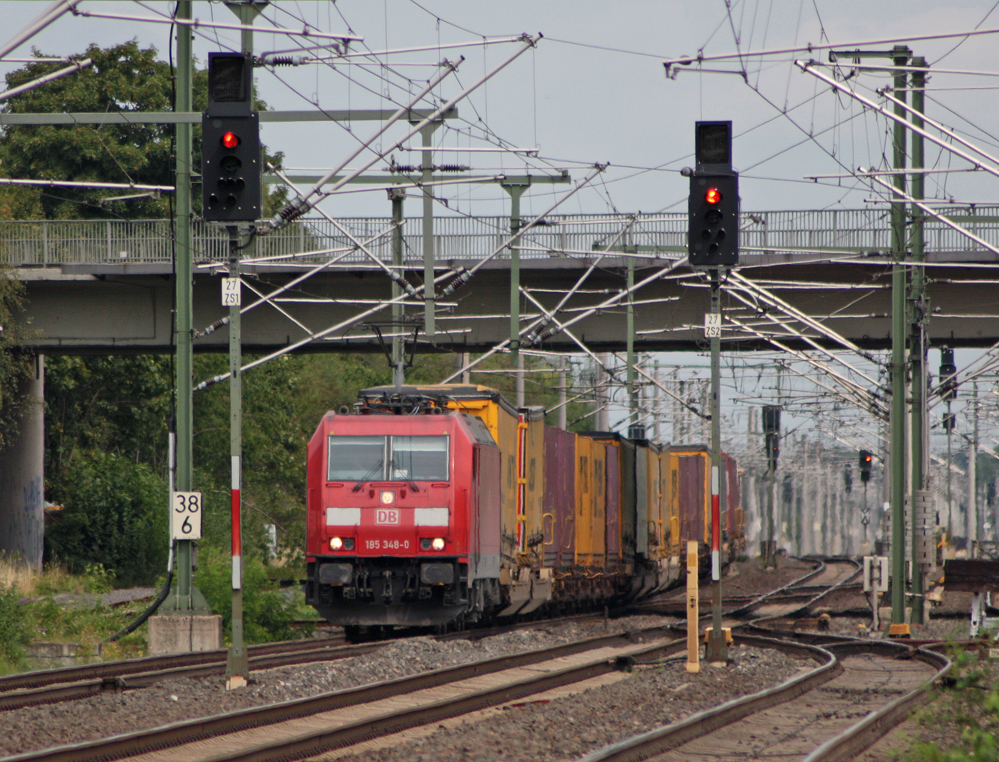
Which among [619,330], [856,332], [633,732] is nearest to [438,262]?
[619,330]

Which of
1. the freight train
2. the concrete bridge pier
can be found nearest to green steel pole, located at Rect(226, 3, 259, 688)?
the freight train

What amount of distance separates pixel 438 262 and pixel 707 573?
52.3 ft

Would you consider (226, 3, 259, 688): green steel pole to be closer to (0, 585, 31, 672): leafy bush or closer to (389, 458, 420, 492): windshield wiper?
(389, 458, 420, 492): windshield wiper

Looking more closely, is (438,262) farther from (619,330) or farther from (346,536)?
(346,536)

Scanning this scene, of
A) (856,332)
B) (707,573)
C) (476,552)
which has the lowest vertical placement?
(707,573)

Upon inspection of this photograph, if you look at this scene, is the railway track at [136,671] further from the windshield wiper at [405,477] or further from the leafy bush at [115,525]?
the leafy bush at [115,525]

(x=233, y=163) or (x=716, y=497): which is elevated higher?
(x=233, y=163)

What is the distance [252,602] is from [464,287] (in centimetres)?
1510

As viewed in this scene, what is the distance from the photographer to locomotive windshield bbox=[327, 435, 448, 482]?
18.6m

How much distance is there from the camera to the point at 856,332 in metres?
35.0

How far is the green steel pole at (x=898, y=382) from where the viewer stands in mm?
23797

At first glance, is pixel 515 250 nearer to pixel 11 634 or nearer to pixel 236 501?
pixel 11 634

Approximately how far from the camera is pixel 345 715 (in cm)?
1241

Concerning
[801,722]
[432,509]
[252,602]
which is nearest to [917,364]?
[432,509]
